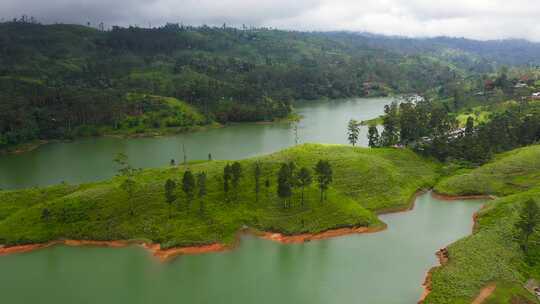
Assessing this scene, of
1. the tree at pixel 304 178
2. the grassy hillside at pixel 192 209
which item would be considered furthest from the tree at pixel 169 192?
the tree at pixel 304 178

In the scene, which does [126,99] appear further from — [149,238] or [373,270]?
[373,270]

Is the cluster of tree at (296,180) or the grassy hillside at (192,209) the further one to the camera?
the cluster of tree at (296,180)

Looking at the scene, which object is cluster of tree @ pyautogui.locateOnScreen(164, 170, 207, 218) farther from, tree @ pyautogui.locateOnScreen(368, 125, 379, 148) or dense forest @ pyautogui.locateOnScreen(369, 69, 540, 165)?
tree @ pyautogui.locateOnScreen(368, 125, 379, 148)

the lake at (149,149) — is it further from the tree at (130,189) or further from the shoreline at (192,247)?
the shoreline at (192,247)

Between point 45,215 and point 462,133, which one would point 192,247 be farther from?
point 462,133

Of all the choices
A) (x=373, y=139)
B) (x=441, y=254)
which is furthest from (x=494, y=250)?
(x=373, y=139)

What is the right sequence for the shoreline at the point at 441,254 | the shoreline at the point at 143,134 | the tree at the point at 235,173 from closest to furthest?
1. the shoreline at the point at 441,254
2. the tree at the point at 235,173
3. the shoreline at the point at 143,134
